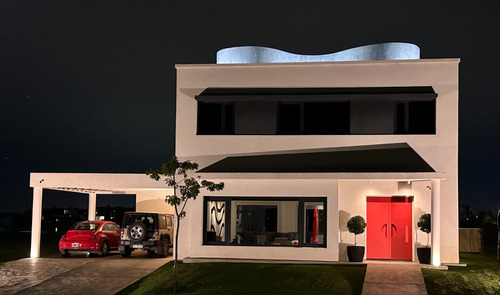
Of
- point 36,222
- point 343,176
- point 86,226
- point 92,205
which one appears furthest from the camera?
point 92,205

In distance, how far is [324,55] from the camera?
973 inches

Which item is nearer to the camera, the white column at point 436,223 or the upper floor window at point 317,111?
the white column at point 436,223

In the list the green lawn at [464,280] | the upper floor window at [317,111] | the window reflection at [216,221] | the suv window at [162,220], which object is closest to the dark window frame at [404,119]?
the upper floor window at [317,111]

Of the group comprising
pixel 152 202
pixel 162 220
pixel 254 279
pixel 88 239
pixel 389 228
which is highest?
pixel 152 202

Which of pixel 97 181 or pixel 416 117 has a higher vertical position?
pixel 416 117

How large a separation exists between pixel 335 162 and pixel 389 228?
324 cm

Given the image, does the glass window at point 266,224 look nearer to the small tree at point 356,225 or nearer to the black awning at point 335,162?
the black awning at point 335,162

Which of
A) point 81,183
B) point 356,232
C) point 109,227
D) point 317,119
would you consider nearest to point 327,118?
point 317,119

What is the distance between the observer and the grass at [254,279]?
17141 millimetres

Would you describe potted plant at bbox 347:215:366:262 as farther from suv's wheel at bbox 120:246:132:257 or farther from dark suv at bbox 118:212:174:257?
suv's wheel at bbox 120:246:132:257

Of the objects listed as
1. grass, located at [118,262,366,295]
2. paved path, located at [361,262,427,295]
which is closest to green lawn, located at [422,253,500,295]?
paved path, located at [361,262,427,295]

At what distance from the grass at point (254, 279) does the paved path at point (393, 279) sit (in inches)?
12.2

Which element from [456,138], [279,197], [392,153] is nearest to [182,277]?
[279,197]

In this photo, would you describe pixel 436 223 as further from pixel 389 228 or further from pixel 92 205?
pixel 92 205
